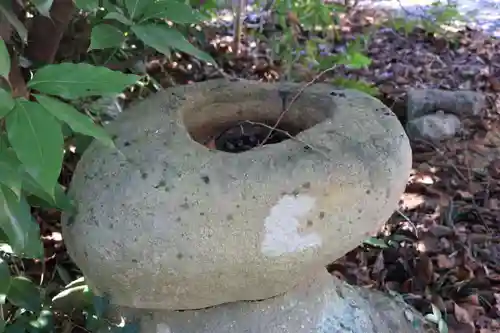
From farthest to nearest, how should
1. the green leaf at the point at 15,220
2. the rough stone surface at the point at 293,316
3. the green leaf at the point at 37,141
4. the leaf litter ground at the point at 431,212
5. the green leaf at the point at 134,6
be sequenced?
the leaf litter ground at the point at 431,212 → the rough stone surface at the point at 293,316 → the green leaf at the point at 134,6 → the green leaf at the point at 15,220 → the green leaf at the point at 37,141

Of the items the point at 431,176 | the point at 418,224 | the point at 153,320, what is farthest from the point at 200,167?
the point at 431,176

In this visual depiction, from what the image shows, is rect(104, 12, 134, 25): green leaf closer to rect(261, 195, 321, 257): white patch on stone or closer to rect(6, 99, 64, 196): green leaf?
rect(6, 99, 64, 196): green leaf

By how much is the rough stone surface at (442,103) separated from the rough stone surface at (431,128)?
0.08 metres

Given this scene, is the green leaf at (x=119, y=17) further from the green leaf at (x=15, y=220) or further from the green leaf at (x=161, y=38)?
the green leaf at (x=15, y=220)

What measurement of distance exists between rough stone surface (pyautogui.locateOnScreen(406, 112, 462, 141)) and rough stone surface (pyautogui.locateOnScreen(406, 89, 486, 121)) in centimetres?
8

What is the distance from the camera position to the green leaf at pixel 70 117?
0.82 metres

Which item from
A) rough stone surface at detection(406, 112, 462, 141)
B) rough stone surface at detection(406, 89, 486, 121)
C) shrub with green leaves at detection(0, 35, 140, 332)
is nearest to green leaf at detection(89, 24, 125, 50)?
shrub with green leaves at detection(0, 35, 140, 332)

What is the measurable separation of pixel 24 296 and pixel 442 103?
6.56 ft

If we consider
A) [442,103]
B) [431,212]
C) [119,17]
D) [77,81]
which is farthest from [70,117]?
[442,103]

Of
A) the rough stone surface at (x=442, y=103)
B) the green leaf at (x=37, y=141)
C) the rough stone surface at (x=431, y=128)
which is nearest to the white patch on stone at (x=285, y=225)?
the green leaf at (x=37, y=141)

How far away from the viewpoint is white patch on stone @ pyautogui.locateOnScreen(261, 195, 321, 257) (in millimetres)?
1109

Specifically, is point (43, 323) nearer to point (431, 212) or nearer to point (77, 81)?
point (77, 81)

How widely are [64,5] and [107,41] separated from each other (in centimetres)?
38

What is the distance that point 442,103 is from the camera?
9.41ft
